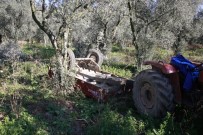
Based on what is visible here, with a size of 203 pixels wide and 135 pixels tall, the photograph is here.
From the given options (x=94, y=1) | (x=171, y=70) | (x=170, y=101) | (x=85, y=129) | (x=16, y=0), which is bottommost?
(x=85, y=129)

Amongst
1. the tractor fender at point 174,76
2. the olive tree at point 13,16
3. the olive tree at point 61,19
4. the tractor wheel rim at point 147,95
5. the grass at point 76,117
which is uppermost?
the olive tree at point 13,16

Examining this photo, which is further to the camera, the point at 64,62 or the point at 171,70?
the point at 64,62

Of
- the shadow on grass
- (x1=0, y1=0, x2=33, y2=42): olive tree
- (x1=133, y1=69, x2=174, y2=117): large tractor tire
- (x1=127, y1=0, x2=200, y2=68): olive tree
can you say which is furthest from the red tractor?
(x1=0, y1=0, x2=33, y2=42): olive tree

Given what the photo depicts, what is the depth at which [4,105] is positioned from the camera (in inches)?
290

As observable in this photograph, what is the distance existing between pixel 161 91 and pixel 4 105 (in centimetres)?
358

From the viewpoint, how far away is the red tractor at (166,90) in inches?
254

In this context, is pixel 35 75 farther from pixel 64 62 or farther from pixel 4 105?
pixel 4 105

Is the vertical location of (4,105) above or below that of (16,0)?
below

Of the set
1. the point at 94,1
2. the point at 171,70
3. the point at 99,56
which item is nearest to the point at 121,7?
the point at 99,56

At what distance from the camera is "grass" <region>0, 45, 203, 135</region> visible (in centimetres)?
593

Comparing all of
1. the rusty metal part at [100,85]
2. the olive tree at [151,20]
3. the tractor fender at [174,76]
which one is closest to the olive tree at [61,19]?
the rusty metal part at [100,85]

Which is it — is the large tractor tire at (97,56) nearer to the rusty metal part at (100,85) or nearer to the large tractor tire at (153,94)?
the rusty metal part at (100,85)

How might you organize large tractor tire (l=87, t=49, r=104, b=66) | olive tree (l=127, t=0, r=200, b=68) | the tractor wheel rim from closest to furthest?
the tractor wheel rim → large tractor tire (l=87, t=49, r=104, b=66) → olive tree (l=127, t=0, r=200, b=68)

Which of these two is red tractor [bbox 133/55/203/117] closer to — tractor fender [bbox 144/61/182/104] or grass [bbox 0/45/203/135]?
tractor fender [bbox 144/61/182/104]
